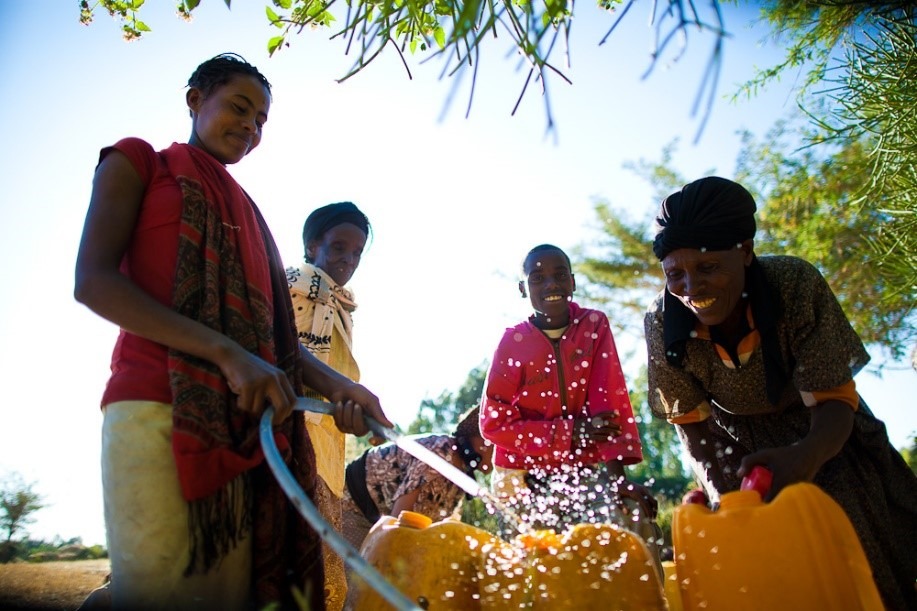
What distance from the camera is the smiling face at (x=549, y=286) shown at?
4.07 m

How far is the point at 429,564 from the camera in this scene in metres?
1.99

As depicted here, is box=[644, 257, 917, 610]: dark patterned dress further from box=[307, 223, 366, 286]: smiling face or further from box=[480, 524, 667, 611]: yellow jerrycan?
box=[307, 223, 366, 286]: smiling face

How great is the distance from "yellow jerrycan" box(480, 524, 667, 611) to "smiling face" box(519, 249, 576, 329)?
2095mm

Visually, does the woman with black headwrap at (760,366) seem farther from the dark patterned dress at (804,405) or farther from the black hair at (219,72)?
the black hair at (219,72)

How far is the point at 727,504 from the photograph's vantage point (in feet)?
6.30

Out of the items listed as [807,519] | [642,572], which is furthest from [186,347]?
[807,519]

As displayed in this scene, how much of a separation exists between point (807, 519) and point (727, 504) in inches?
7.6

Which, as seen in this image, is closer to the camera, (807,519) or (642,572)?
(807,519)

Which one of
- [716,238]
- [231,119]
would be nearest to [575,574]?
[716,238]

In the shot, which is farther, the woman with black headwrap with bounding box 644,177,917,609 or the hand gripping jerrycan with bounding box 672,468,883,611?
the woman with black headwrap with bounding box 644,177,917,609

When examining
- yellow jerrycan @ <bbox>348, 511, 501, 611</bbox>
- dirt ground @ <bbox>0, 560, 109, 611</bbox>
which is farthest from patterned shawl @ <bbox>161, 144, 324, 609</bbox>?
dirt ground @ <bbox>0, 560, 109, 611</bbox>

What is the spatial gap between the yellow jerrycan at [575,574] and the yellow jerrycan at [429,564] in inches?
1.8

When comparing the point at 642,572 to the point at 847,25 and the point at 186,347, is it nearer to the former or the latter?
the point at 186,347

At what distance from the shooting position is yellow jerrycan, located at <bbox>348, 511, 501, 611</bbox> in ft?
6.41
